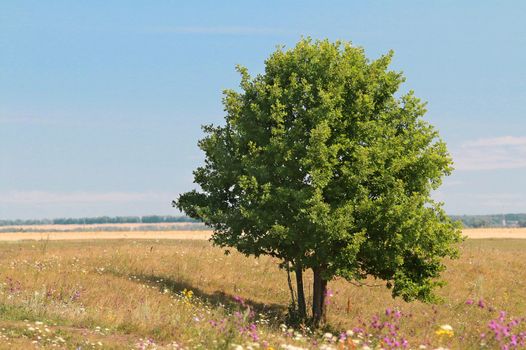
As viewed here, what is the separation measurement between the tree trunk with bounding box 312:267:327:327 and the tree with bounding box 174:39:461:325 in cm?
5

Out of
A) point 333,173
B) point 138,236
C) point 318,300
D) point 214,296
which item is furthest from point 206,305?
point 138,236

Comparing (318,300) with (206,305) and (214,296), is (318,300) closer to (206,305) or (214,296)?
(206,305)

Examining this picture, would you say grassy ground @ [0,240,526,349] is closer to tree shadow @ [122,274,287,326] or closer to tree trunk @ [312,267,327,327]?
tree shadow @ [122,274,287,326]

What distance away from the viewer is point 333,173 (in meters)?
23.6

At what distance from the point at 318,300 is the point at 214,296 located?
522cm

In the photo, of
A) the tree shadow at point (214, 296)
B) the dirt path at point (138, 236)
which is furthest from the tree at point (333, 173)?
the dirt path at point (138, 236)

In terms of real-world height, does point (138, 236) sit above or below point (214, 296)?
above

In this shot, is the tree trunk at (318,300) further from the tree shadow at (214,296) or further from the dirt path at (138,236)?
the dirt path at (138,236)

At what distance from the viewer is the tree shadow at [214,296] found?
90.0ft

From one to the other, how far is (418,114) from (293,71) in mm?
5291

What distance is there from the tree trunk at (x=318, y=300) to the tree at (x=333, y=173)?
0.05 m

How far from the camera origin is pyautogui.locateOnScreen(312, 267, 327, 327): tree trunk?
25.8m

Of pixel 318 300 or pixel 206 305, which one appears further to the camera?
pixel 318 300

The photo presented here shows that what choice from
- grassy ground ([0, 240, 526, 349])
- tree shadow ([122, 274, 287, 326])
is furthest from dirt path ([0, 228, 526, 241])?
tree shadow ([122, 274, 287, 326])
